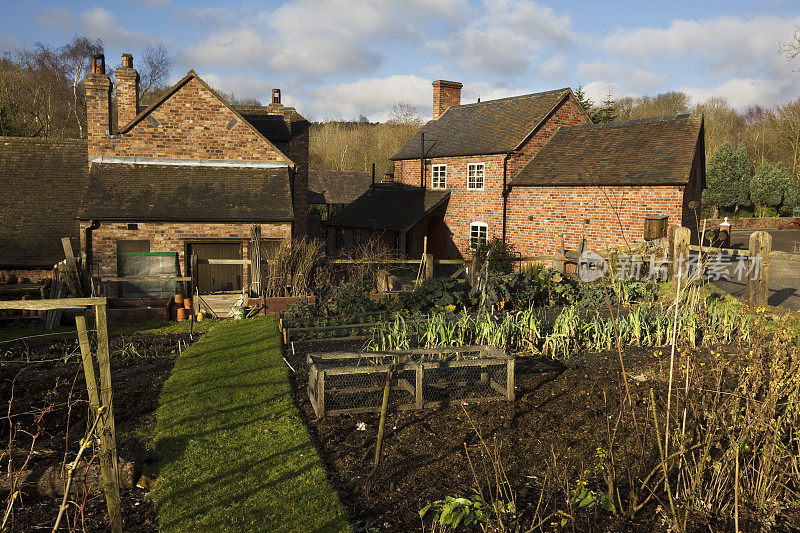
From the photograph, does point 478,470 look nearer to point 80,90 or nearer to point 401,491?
point 401,491

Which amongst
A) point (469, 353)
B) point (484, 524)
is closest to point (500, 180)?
point (469, 353)

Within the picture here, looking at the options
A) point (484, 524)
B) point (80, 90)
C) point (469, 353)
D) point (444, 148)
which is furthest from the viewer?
point (80, 90)

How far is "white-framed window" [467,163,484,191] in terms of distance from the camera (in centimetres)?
2795

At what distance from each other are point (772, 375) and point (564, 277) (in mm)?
10253

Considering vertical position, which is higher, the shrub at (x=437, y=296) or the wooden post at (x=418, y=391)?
the shrub at (x=437, y=296)

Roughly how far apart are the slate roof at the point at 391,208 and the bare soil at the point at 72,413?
677 inches

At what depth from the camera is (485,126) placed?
Result: 29641 millimetres

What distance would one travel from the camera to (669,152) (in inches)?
884

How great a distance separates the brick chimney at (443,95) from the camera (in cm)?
3438

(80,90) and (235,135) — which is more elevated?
(80,90)

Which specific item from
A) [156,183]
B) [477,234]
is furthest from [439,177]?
[156,183]

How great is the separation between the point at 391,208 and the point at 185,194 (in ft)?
42.4

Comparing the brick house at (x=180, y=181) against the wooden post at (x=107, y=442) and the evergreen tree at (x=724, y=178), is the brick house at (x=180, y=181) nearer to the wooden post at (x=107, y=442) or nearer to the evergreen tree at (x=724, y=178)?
the wooden post at (x=107, y=442)

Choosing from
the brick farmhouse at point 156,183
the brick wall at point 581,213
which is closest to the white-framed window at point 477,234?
the brick wall at point 581,213
